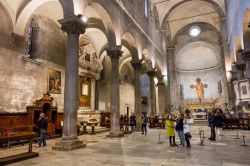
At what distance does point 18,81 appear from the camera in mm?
11336

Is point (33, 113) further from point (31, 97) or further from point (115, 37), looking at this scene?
point (115, 37)

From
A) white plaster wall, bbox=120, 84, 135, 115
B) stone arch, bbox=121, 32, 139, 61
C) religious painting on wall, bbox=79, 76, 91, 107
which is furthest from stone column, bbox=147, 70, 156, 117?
white plaster wall, bbox=120, 84, 135, 115

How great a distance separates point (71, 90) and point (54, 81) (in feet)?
22.2

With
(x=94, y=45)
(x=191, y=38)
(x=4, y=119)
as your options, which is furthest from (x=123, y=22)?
(x=191, y=38)

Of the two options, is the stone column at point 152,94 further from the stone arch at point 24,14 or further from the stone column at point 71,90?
the stone column at point 71,90

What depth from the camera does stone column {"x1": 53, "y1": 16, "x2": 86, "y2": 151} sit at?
291 inches

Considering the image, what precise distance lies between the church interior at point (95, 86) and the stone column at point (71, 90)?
0.04 meters

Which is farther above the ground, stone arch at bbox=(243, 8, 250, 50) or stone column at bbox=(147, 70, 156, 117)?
stone arch at bbox=(243, 8, 250, 50)

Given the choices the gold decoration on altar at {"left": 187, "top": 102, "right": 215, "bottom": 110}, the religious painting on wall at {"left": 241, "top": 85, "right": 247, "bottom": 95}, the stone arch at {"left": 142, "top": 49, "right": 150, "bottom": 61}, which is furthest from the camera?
the gold decoration on altar at {"left": 187, "top": 102, "right": 215, "bottom": 110}

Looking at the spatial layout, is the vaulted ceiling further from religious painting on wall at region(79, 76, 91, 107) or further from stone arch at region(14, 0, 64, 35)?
stone arch at region(14, 0, 64, 35)

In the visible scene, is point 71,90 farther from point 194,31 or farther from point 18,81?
point 194,31

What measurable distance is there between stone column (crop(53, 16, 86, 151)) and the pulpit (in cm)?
454

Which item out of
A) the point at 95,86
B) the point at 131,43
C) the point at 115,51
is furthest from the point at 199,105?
the point at 115,51

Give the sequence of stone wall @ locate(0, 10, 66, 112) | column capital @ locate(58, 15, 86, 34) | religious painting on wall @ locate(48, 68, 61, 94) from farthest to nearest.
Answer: religious painting on wall @ locate(48, 68, 61, 94), stone wall @ locate(0, 10, 66, 112), column capital @ locate(58, 15, 86, 34)
